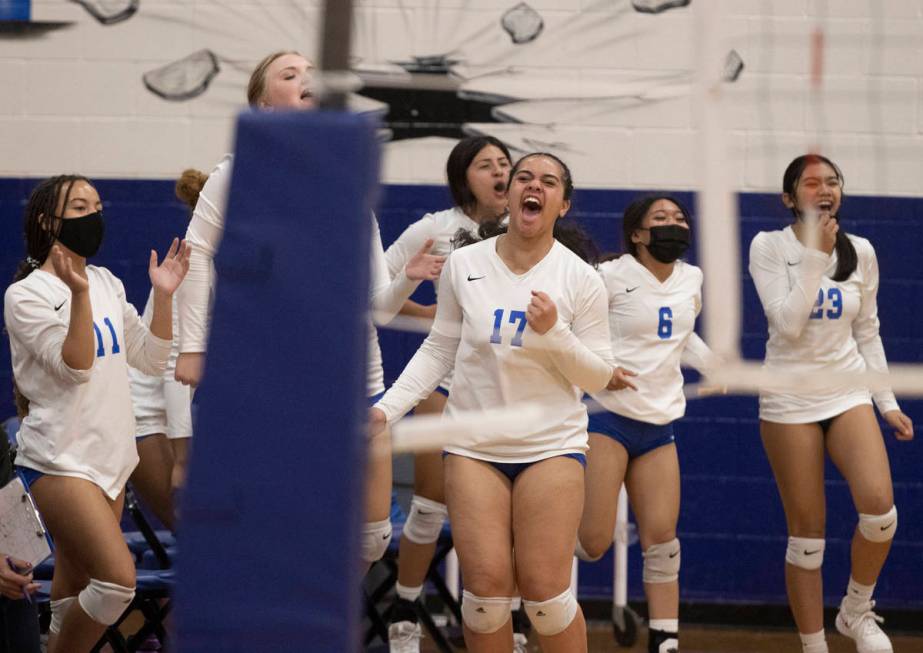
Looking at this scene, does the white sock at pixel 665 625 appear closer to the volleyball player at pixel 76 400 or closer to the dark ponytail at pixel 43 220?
the volleyball player at pixel 76 400

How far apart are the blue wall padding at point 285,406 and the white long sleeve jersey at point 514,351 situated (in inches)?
59.8

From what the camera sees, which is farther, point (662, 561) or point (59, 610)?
point (662, 561)

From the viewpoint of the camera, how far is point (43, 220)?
174 inches

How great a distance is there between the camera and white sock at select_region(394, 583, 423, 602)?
17.5ft

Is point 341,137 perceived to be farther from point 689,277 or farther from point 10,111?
point 10,111

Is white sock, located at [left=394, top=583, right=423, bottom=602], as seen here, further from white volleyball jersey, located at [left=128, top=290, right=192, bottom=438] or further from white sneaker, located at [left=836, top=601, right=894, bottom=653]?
white sneaker, located at [left=836, top=601, right=894, bottom=653]

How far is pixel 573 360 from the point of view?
417cm

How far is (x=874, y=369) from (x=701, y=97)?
2632mm

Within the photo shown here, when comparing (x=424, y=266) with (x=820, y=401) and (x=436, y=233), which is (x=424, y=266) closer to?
(x=436, y=233)

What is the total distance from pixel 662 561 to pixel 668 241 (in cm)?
127

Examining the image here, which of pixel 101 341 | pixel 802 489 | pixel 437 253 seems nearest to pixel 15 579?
pixel 101 341

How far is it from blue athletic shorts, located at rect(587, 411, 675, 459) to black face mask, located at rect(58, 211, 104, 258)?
80.3 inches

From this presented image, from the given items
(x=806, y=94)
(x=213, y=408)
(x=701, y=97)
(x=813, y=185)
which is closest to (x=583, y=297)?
(x=701, y=97)

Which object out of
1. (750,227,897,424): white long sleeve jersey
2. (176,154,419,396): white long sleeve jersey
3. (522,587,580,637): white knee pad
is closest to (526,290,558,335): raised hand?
(176,154,419,396): white long sleeve jersey
